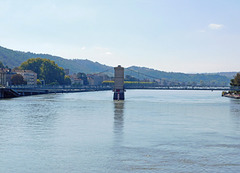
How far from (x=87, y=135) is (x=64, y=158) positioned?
952cm

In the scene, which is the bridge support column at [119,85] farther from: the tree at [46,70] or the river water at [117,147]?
the river water at [117,147]

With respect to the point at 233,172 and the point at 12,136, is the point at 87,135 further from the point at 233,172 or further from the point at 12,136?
the point at 233,172

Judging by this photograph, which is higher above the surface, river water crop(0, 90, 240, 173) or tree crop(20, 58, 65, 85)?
tree crop(20, 58, 65, 85)

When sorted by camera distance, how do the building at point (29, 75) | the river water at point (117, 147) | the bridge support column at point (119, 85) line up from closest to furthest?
1. the river water at point (117, 147)
2. the bridge support column at point (119, 85)
3. the building at point (29, 75)

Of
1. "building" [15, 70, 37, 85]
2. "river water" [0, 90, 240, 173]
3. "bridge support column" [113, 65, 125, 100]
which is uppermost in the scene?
"building" [15, 70, 37, 85]

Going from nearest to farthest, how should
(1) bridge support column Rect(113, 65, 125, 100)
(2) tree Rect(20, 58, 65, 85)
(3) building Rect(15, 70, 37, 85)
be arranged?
(1) bridge support column Rect(113, 65, 125, 100), (2) tree Rect(20, 58, 65, 85), (3) building Rect(15, 70, 37, 85)

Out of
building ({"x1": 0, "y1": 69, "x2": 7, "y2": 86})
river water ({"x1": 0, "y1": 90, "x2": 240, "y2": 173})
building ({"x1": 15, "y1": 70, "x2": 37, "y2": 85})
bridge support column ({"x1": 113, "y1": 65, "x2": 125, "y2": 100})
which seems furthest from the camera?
building ({"x1": 15, "y1": 70, "x2": 37, "y2": 85})

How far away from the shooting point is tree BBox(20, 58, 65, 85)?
15688 centimetres

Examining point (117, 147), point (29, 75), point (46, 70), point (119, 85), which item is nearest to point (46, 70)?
point (46, 70)

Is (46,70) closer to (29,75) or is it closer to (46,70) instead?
(46,70)

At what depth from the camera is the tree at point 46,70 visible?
515 feet

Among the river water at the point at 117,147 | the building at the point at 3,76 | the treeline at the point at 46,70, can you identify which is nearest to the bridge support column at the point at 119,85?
the treeline at the point at 46,70

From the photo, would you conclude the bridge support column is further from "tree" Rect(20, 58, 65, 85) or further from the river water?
the river water

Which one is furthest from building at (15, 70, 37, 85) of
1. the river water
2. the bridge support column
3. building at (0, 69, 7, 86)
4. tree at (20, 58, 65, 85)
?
the river water
